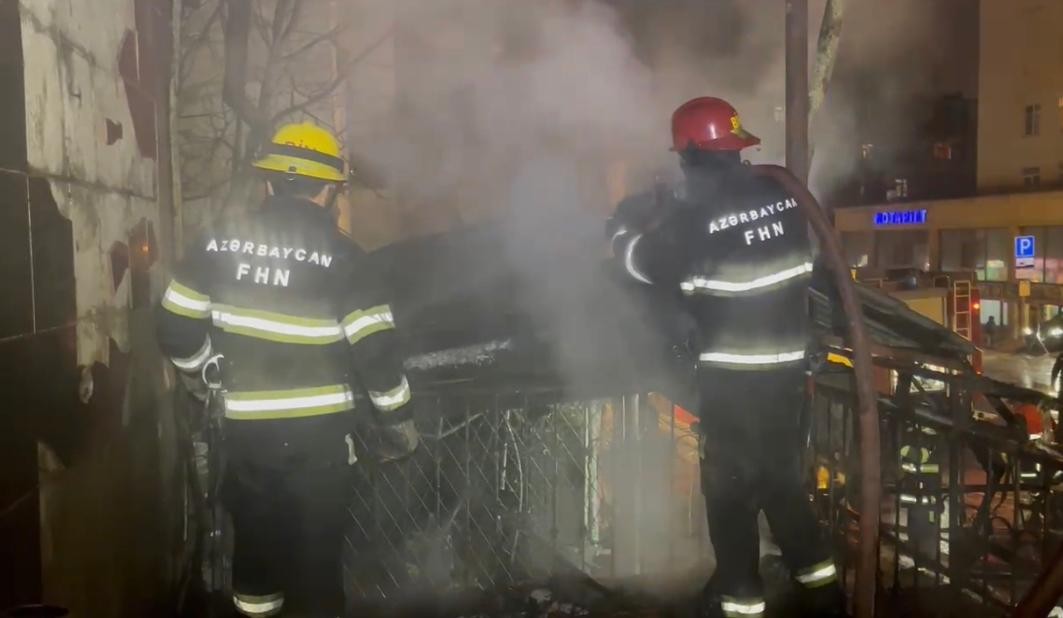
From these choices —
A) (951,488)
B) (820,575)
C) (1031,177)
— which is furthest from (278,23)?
(1031,177)

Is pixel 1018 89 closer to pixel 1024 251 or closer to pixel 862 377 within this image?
pixel 1024 251

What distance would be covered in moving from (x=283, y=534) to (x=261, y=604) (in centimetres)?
29

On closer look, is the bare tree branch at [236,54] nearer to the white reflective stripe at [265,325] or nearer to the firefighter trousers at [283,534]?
the white reflective stripe at [265,325]

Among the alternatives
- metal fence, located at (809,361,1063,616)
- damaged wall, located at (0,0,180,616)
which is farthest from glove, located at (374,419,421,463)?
metal fence, located at (809,361,1063,616)

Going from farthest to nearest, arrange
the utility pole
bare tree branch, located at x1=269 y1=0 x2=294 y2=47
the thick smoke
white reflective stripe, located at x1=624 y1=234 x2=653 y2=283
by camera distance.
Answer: bare tree branch, located at x1=269 y1=0 x2=294 y2=47 → the utility pole → the thick smoke → white reflective stripe, located at x1=624 y1=234 x2=653 y2=283

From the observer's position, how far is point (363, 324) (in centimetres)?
313

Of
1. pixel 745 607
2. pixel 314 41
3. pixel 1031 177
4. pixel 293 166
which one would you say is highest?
pixel 1031 177

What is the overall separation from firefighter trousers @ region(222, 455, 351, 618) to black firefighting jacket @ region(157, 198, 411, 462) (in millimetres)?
97

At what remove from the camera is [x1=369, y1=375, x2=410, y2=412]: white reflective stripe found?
3.17 m

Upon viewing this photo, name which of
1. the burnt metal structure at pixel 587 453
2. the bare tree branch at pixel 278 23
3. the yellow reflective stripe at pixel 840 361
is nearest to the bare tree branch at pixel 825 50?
the yellow reflective stripe at pixel 840 361

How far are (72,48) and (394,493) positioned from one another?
2.68 m

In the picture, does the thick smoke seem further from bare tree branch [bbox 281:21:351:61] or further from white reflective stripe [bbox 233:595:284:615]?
white reflective stripe [bbox 233:595:284:615]

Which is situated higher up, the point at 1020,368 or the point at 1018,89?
the point at 1018,89

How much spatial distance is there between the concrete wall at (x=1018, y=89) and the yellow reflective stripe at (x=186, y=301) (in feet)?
112
